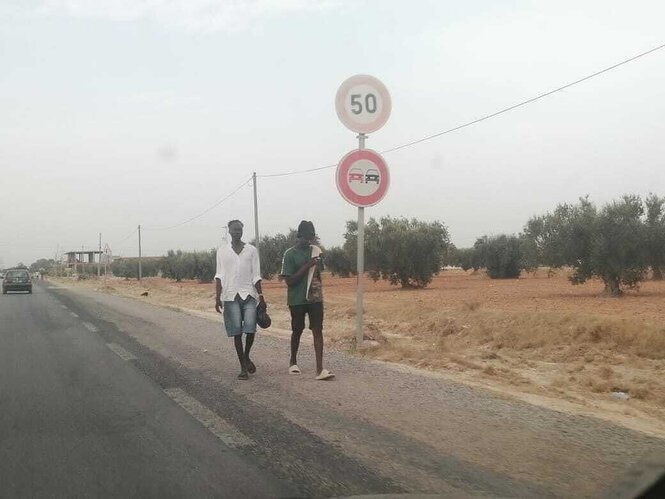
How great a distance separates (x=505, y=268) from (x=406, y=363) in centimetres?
5541

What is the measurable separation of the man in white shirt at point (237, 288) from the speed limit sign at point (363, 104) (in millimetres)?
3010

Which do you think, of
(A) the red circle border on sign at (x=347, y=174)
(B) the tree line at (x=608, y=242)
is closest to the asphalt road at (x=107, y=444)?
(A) the red circle border on sign at (x=347, y=174)

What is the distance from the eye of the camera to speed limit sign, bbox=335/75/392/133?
9609mm

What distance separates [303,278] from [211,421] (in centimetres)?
238

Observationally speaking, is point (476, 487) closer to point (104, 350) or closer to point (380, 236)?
point (104, 350)

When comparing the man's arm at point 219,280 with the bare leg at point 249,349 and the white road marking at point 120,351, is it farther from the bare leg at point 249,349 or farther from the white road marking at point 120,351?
the white road marking at point 120,351

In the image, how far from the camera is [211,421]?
5520mm

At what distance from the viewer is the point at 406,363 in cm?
951

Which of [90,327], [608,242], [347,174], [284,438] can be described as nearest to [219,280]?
[347,174]

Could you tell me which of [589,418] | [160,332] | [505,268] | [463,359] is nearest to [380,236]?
[505,268]

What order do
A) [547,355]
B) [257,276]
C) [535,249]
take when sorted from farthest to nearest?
[535,249]
[547,355]
[257,276]

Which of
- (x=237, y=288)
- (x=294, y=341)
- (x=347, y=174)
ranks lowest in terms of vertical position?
(x=294, y=341)

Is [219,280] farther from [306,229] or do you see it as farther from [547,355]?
[547,355]

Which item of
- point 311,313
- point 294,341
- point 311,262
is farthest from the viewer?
point 294,341
